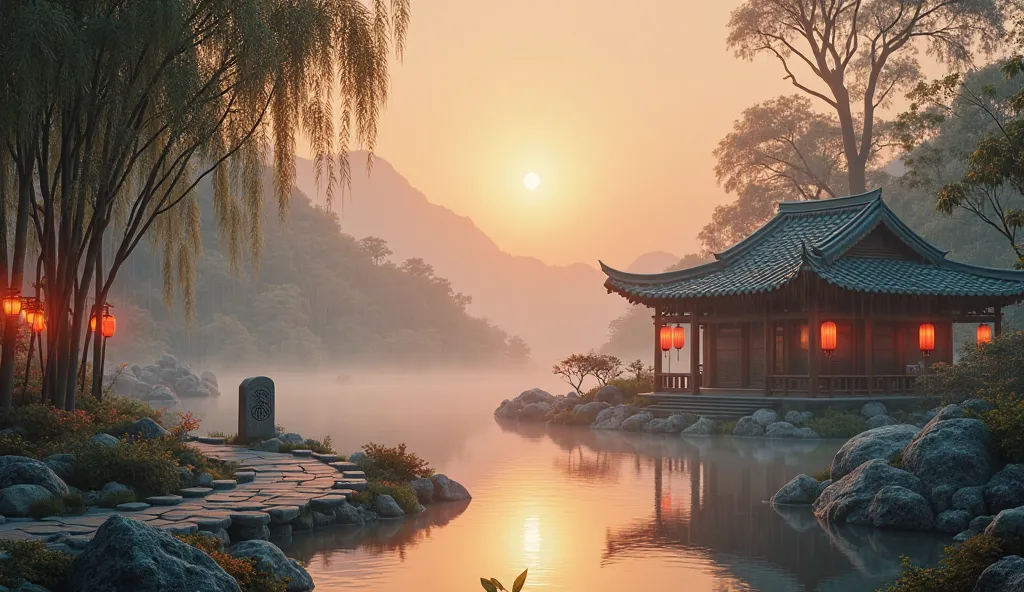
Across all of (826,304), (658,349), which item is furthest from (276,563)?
(658,349)

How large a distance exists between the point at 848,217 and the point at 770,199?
19.3 m

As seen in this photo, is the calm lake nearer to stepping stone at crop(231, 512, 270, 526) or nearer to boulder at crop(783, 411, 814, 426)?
stepping stone at crop(231, 512, 270, 526)

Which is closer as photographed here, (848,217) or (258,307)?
(848,217)

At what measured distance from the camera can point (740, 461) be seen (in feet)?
62.3

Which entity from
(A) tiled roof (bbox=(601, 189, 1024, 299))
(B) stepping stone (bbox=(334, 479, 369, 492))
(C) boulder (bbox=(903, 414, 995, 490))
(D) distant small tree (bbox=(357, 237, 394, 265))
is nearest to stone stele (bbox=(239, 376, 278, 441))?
(B) stepping stone (bbox=(334, 479, 369, 492))

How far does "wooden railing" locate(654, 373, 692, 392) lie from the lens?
28453 mm

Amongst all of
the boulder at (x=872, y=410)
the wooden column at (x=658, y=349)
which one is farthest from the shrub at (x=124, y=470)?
the wooden column at (x=658, y=349)

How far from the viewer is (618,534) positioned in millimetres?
11906

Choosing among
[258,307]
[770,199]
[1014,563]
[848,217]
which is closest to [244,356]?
[258,307]

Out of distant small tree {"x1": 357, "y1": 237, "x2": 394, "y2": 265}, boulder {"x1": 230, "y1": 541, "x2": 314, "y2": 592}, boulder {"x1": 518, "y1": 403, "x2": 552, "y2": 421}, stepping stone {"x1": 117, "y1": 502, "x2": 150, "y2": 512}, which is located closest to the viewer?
boulder {"x1": 230, "y1": 541, "x2": 314, "y2": 592}

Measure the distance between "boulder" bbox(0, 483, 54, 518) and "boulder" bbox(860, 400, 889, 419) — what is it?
728 inches

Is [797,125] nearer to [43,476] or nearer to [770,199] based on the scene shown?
[770,199]

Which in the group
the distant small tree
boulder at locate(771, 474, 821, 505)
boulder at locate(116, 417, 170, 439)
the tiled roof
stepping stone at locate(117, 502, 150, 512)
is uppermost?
the distant small tree

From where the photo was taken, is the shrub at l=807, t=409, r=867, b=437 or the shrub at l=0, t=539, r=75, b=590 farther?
the shrub at l=807, t=409, r=867, b=437
